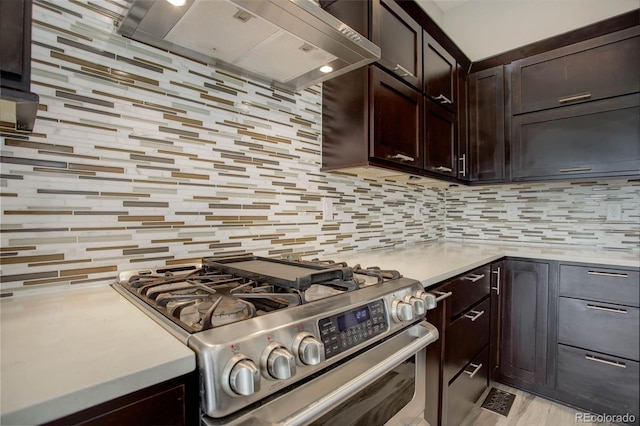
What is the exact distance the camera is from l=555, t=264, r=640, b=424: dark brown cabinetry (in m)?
1.61

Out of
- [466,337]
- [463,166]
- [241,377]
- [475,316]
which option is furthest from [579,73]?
[241,377]

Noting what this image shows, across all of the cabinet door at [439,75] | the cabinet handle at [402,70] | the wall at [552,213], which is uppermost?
the cabinet door at [439,75]

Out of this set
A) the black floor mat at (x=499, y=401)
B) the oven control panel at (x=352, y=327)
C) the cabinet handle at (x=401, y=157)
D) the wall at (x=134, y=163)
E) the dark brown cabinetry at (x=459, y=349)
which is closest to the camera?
the oven control panel at (x=352, y=327)

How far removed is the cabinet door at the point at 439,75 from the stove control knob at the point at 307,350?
5.25 ft

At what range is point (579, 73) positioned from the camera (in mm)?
1931

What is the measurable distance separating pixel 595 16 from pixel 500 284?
1864mm

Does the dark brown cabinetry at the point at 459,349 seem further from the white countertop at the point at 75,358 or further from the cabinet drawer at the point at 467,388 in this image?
the white countertop at the point at 75,358

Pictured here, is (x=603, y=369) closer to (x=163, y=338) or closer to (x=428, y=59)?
(x=428, y=59)

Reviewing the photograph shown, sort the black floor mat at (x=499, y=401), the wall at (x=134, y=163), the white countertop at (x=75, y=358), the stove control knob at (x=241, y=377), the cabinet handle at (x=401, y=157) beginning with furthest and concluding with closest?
the black floor mat at (x=499, y=401) → the cabinet handle at (x=401, y=157) → the wall at (x=134, y=163) → the stove control knob at (x=241, y=377) → the white countertop at (x=75, y=358)

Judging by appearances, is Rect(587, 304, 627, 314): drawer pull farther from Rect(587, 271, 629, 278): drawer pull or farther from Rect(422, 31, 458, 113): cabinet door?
Rect(422, 31, 458, 113): cabinet door

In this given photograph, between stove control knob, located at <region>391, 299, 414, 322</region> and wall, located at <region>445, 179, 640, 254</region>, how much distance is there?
1.82m

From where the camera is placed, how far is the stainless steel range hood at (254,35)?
2.93ft

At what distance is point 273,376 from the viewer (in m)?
0.57
